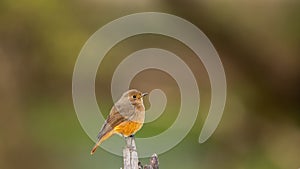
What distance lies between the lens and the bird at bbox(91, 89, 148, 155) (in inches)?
101

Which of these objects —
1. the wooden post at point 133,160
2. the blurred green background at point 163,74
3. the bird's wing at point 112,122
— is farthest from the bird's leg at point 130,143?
the blurred green background at point 163,74

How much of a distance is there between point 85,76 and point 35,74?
22.9 inches

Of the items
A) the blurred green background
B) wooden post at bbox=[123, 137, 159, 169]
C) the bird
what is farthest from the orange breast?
the blurred green background

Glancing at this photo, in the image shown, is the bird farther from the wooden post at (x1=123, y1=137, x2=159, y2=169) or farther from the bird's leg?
the wooden post at (x1=123, y1=137, x2=159, y2=169)

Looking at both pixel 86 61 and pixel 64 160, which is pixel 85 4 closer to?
pixel 86 61

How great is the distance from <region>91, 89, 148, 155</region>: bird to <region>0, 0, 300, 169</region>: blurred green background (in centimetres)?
310

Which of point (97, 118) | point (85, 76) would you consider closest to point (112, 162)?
point (97, 118)

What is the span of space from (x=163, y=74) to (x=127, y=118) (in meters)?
3.51

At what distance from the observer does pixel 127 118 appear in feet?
8.45

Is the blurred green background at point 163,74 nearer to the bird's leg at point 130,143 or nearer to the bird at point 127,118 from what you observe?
the bird at point 127,118

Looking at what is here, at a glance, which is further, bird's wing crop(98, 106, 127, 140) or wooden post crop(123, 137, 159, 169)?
bird's wing crop(98, 106, 127, 140)

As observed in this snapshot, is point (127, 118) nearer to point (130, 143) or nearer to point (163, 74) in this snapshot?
point (130, 143)

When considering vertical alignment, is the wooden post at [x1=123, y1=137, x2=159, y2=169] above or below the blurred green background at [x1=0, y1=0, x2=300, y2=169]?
below

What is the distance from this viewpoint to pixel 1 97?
20.0 feet
